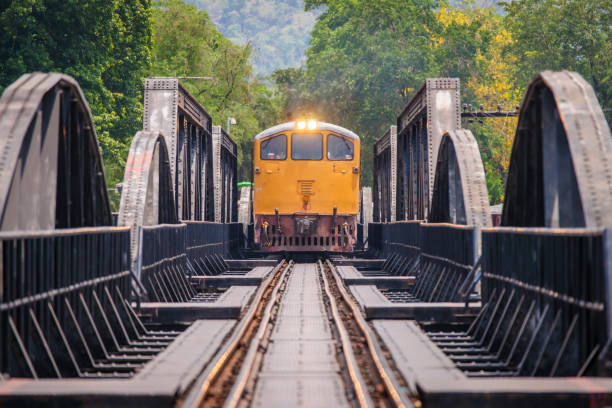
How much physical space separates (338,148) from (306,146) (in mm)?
928

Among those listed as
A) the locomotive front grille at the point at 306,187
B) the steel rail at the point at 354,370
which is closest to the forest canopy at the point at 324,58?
the locomotive front grille at the point at 306,187

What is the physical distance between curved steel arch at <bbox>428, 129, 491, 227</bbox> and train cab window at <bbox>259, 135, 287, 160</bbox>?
10608mm

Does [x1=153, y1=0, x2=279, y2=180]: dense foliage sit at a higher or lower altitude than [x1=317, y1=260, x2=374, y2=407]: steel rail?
higher

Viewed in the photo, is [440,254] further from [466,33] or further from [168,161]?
[466,33]

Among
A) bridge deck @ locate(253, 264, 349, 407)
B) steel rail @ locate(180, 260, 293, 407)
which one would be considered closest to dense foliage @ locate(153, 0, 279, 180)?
bridge deck @ locate(253, 264, 349, 407)

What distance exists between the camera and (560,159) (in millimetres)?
8016

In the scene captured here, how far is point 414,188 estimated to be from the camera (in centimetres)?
1767

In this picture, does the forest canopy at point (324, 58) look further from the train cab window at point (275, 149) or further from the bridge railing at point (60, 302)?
the bridge railing at point (60, 302)

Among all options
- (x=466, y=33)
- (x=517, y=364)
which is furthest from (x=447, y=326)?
(x=466, y=33)

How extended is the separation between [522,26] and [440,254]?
125 feet

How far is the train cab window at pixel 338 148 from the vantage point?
23.9 m

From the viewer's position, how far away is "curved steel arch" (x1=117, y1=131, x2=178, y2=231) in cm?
1077

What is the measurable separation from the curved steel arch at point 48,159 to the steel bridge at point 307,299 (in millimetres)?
20

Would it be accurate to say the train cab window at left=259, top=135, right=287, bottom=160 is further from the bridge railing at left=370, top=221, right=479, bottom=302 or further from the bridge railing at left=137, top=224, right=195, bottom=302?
the bridge railing at left=137, top=224, right=195, bottom=302
